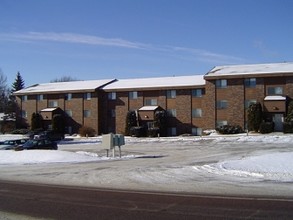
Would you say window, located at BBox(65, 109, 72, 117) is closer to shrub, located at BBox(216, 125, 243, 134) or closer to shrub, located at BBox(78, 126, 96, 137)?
shrub, located at BBox(78, 126, 96, 137)

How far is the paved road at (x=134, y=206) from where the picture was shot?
9664 millimetres

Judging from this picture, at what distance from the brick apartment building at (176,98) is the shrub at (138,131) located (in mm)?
2087

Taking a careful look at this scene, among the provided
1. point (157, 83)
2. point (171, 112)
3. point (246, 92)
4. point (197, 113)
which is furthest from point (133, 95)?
point (246, 92)

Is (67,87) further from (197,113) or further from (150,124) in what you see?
(197,113)

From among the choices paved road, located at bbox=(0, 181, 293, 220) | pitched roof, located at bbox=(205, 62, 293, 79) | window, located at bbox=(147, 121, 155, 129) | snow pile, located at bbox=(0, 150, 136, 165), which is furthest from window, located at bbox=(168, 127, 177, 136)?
paved road, located at bbox=(0, 181, 293, 220)

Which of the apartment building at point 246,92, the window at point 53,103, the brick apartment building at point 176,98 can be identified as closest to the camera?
the apartment building at point 246,92

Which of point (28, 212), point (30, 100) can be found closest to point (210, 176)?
point (28, 212)

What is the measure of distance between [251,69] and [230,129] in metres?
9.74

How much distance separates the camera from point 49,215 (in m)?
10.0

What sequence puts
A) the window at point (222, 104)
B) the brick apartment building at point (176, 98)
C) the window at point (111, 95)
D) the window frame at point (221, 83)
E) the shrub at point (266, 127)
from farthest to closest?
1. the window at point (111, 95)
2. the window frame at point (221, 83)
3. the window at point (222, 104)
4. the brick apartment building at point (176, 98)
5. the shrub at point (266, 127)

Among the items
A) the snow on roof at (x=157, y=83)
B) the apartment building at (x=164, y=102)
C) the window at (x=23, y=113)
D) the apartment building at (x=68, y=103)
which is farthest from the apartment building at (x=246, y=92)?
the window at (x=23, y=113)

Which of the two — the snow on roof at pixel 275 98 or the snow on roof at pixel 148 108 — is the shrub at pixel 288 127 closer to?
the snow on roof at pixel 275 98

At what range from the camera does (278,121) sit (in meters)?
54.4

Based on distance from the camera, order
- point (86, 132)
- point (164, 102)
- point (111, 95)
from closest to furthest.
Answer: point (164, 102) → point (86, 132) → point (111, 95)
